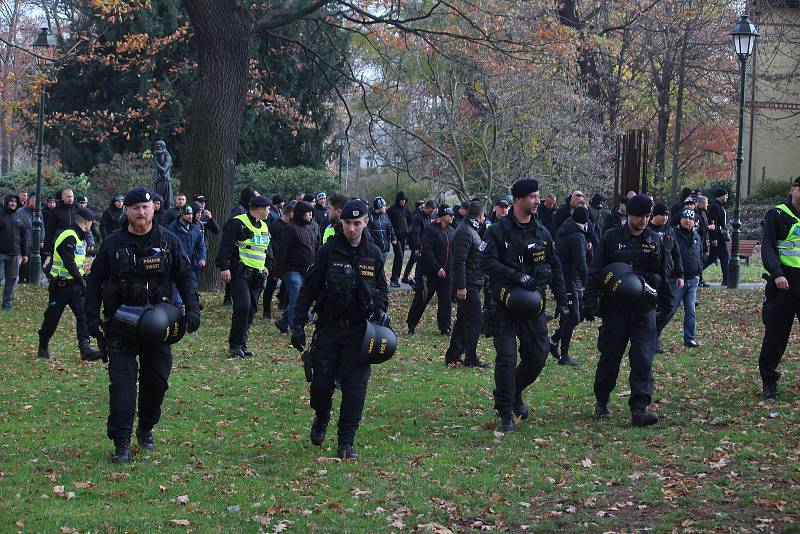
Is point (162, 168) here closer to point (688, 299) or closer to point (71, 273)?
point (71, 273)

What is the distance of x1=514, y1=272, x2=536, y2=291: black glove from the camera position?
9555mm

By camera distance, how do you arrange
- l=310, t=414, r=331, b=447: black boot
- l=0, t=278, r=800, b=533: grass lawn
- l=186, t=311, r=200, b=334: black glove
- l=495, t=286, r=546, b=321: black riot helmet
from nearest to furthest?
l=0, t=278, r=800, b=533: grass lawn → l=186, t=311, r=200, b=334: black glove → l=310, t=414, r=331, b=447: black boot → l=495, t=286, r=546, b=321: black riot helmet

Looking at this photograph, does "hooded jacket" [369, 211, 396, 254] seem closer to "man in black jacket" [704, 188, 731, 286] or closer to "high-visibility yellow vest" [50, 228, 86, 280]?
"high-visibility yellow vest" [50, 228, 86, 280]

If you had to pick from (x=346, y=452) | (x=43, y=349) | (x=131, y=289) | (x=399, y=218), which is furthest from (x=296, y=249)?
(x=399, y=218)

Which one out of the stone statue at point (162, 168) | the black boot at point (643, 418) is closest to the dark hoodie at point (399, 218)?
the stone statue at point (162, 168)

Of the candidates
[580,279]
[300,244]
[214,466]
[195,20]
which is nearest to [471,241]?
[580,279]

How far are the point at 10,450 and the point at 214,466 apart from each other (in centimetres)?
167

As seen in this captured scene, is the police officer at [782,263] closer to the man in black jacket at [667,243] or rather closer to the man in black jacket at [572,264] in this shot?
the man in black jacket at [667,243]

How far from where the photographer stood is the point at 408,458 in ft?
28.4

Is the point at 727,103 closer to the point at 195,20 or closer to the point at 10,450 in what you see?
the point at 195,20

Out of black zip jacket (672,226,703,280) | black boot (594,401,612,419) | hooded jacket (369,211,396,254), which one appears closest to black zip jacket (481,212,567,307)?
black boot (594,401,612,419)

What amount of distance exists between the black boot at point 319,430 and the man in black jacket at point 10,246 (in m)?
11.8

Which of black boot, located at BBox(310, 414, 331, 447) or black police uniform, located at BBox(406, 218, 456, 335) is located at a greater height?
black police uniform, located at BBox(406, 218, 456, 335)

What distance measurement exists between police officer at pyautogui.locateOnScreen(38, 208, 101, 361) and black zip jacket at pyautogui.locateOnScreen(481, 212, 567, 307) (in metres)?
5.32
